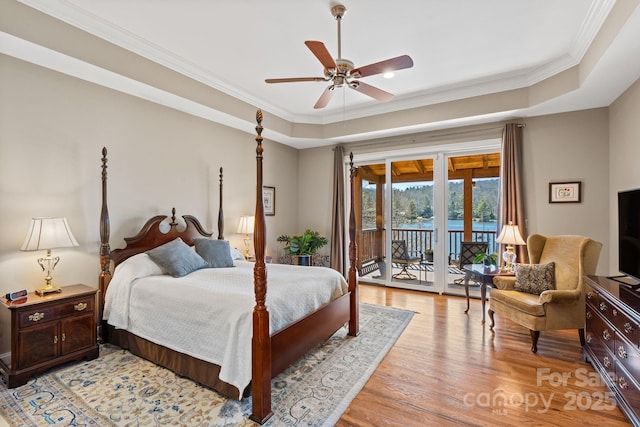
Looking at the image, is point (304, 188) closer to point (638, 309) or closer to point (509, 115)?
point (509, 115)

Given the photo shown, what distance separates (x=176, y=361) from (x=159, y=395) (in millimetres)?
274

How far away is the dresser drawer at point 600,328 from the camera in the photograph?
217cm

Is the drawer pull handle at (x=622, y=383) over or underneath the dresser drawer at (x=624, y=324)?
underneath

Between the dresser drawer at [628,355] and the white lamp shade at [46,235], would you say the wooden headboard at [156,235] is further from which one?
the dresser drawer at [628,355]

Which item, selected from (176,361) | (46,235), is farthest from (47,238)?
(176,361)

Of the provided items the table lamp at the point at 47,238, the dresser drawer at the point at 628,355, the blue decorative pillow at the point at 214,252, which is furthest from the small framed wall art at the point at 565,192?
the table lamp at the point at 47,238

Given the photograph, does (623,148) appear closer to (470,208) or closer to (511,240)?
(511,240)

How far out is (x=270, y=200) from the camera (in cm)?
556

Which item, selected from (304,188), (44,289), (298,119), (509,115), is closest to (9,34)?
(44,289)

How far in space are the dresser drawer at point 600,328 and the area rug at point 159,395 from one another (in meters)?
1.71

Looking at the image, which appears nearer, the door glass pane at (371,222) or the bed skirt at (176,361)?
the bed skirt at (176,361)

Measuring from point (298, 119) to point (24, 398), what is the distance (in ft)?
15.6

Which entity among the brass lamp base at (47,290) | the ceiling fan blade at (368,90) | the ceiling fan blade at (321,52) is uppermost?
the ceiling fan blade at (321,52)

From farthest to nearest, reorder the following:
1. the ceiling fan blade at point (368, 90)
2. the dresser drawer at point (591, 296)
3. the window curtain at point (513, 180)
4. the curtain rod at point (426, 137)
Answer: the curtain rod at point (426, 137) < the window curtain at point (513, 180) < the ceiling fan blade at point (368, 90) < the dresser drawer at point (591, 296)
